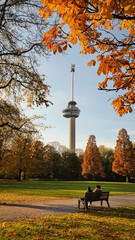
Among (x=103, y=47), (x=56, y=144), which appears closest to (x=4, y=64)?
(x=103, y=47)

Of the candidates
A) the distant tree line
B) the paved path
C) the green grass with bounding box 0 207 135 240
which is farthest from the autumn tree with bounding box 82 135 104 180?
the green grass with bounding box 0 207 135 240

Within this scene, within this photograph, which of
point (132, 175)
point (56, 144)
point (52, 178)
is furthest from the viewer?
point (56, 144)

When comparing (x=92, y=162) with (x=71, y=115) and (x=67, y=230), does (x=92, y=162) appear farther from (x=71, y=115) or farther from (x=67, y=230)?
(x=71, y=115)

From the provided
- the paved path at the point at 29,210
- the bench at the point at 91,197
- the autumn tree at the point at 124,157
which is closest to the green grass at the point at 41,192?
the paved path at the point at 29,210

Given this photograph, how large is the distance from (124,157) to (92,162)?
8.98 meters

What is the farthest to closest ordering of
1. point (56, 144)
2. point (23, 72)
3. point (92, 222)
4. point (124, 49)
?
point (56, 144) → point (23, 72) → point (92, 222) → point (124, 49)

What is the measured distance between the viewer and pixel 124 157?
50.8 m

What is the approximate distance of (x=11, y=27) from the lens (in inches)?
367

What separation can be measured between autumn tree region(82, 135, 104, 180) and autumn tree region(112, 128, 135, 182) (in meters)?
5.46

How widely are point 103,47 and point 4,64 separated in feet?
20.3

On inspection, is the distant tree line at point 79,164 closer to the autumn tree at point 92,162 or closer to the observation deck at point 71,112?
the autumn tree at point 92,162

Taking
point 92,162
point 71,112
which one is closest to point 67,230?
point 92,162

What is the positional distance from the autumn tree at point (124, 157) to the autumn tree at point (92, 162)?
215 inches

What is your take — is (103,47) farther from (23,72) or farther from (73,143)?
(73,143)
